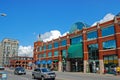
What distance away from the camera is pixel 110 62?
4950 centimetres

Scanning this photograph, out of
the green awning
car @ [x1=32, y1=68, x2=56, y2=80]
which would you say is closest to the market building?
the green awning

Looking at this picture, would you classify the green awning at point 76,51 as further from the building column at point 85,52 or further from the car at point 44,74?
the car at point 44,74

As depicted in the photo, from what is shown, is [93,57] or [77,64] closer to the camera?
[93,57]

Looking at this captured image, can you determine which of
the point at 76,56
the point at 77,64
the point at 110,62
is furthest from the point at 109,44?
the point at 77,64

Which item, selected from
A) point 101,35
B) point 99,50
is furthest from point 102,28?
point 99,50

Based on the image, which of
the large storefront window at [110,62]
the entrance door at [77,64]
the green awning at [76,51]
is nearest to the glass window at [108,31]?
the large storefront window at [110,62]

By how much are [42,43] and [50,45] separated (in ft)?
32.3

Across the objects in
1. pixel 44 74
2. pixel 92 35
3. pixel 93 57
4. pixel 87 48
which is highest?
pixel 92 35

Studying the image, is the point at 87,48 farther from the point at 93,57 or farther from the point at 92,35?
the point at 92,35

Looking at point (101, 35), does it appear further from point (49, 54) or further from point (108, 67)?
point (49, 54)

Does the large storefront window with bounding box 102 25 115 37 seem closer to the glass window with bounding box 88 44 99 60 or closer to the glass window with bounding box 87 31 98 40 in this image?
the glass window with bounding box 87 31 98 40

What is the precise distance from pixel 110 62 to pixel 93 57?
270 inches

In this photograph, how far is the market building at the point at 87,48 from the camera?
161ft

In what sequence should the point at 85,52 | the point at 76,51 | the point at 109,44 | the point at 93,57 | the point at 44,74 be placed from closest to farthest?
the point at 44,74 < the point at 109,44 < the point at 93,57 < the point at 85,52 < the point at 76,51
